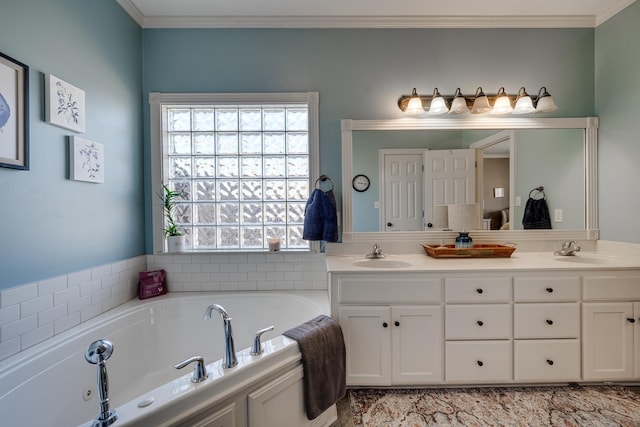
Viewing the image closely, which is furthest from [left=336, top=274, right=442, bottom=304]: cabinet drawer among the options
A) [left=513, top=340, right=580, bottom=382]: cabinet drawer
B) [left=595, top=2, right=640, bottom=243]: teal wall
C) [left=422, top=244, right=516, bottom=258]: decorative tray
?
[left=595, top=2, right=640, bottom=243]: teal wall

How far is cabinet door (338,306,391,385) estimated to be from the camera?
5.66ft

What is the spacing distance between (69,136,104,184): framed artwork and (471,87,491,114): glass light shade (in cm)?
265

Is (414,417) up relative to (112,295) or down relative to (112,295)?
down

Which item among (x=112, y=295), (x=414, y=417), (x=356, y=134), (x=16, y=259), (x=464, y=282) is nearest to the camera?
(x=16, y=259)

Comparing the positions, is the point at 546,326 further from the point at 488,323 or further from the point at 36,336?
the point at 36,336

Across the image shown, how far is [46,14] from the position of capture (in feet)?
4.72

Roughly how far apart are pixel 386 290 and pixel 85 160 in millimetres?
1973

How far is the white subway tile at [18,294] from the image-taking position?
1.23 meters

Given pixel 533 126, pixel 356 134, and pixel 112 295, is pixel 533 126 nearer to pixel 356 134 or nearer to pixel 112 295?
pixel 356 134

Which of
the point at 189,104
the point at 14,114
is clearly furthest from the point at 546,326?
the point at 14,114

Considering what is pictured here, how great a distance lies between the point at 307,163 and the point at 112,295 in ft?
5.47

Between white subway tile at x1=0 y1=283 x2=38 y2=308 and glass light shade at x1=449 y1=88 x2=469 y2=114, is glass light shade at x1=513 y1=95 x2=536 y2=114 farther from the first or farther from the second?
white subway tile at x1=0 y1=283 x2=38 y2=308

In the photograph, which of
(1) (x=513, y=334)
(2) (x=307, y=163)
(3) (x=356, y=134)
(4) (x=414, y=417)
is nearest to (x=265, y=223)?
(2) (x=307, y=163)

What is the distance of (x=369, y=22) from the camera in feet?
7.25
